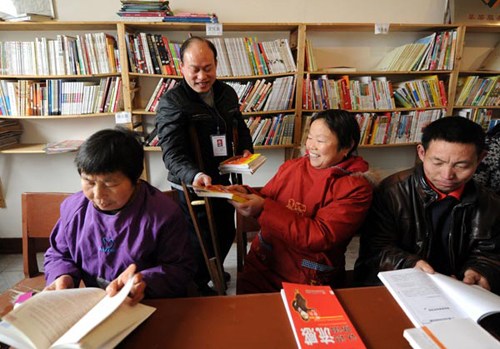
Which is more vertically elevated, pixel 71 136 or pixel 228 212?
pixel 71 136

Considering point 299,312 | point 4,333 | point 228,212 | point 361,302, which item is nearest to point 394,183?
point 361,302

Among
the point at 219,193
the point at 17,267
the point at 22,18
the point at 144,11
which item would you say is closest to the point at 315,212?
the point at 219,193

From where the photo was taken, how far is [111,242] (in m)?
1.06

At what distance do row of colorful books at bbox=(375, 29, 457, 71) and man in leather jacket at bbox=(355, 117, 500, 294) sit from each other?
192 cm

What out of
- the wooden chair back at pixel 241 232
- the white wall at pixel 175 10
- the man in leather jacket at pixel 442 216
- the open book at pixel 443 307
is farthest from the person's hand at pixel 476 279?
the white wall at pixel 175 10

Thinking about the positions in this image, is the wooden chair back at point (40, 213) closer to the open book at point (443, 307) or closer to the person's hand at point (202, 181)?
the person's hand at point (202, 181)

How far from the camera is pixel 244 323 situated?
81 cm

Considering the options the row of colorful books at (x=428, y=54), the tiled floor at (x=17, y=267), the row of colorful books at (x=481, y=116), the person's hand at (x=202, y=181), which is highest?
the row of colorful books at (x=428, y=54)

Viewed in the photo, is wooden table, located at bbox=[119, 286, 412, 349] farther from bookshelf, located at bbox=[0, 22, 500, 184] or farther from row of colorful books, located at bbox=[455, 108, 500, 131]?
row of colorful books, located at bbox=[455, 108, 500, 131]

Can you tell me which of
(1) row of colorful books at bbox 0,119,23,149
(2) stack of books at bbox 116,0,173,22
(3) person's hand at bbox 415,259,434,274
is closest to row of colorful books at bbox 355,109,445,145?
(2) stack of books at bbox 116,0,173,22

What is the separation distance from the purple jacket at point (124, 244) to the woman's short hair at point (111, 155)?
13 cm

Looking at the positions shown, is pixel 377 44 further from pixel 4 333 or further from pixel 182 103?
pixel 4 333

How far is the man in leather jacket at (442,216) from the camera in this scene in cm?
113

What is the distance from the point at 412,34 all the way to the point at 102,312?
3382mm
